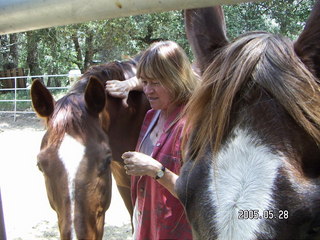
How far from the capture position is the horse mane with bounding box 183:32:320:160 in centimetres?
120

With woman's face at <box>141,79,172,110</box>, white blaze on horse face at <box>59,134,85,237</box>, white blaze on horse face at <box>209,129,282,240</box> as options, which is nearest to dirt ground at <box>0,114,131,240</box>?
white blaze on horse face at <box>59,134,85,237</box>

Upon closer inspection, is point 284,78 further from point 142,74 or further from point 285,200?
point 142,74

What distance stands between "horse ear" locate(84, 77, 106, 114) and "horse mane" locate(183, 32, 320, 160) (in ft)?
3.63

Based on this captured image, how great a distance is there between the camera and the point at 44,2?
1188 millimetres

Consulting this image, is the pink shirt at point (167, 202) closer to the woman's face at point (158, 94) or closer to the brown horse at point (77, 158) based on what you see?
the woman's face at point (158, 94)

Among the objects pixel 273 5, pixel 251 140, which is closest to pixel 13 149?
pixel 273 5

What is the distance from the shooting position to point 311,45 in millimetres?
1285

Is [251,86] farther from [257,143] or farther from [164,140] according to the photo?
[164,140]

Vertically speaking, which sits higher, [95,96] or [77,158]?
[95,96]

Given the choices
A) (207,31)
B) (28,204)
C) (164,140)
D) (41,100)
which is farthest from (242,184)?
(28,204)

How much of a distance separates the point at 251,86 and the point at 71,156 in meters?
1.21

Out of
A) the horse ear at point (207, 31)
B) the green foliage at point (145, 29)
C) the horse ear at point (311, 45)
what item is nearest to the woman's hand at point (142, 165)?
the horse ear at point (207, 31)

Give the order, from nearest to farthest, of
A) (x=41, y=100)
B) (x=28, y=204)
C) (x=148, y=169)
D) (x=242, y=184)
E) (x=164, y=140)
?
1. (x=242, y=184)
2. (x=148, y=169)
3. (x=164, y=140)
4. (x=41, y=100)
5. (x=28, y=204)

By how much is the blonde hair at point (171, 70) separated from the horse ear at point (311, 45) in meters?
0.99
